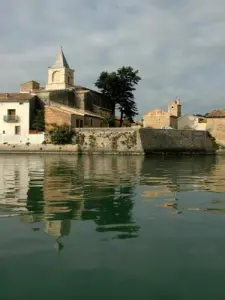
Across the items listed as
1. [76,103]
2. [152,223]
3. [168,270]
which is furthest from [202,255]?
[76,103]

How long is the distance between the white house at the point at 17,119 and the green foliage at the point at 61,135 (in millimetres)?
2841

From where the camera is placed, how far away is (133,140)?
4628cm

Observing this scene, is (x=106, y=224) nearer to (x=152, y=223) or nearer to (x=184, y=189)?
(x=152, y=223)

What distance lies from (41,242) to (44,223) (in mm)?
1461

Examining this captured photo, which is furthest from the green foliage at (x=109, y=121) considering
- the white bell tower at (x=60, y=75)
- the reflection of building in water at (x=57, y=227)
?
the reflection of building in water at (x=57, y=227)

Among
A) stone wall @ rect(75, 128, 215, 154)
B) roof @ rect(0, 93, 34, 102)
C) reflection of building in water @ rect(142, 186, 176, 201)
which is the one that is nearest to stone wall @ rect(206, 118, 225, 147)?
stone wall @ rect(75, 128, 215, 154)

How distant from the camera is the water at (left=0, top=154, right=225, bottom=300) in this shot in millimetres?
5055

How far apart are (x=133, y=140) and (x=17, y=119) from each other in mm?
15782

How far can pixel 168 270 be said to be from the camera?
5.66 m

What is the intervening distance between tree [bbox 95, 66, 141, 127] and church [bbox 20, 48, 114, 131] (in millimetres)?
1663

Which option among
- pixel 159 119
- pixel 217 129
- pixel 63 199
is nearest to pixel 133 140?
pixel 217 129

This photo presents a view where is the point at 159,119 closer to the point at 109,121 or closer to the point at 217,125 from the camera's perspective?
the point at 109,121

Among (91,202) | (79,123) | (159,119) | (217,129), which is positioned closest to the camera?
(91,202)

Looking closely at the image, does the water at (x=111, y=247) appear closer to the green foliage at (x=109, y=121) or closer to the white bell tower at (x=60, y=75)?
the green foliage at (x=109, y=121)
